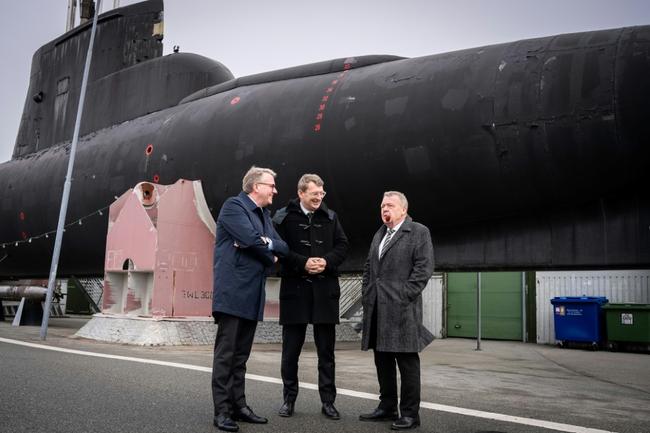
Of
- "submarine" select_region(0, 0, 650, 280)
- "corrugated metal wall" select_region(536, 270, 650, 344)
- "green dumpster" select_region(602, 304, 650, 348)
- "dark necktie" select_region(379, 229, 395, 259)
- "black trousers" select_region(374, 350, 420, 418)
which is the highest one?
"submarine" select_region(0, 0, 650, 280)

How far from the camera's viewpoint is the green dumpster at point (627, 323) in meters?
16.4

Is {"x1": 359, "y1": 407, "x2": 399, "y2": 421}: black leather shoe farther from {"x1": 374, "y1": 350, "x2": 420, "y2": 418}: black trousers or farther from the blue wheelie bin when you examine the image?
the blue wheelie bin

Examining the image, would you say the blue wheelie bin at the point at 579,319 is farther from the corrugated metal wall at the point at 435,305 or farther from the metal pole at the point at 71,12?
the metal pole at the point at 71,12

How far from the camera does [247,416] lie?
4477mm

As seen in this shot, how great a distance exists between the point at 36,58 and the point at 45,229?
5.30 m

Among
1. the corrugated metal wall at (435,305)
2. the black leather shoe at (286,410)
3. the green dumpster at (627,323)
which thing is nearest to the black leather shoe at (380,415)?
the black leather shoe at (286,410)

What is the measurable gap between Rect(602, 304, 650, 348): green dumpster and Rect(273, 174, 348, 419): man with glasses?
1381cm

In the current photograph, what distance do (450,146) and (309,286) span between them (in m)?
3.63

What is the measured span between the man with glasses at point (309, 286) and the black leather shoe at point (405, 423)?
1.49ft

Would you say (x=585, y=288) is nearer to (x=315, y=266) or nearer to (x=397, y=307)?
(x=397, y=307)

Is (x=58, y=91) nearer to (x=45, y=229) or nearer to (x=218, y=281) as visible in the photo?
(x=45, y=229)

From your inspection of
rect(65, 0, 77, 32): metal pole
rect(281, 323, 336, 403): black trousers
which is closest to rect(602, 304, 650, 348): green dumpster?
rect(281, 323, 336, 403): black trousers

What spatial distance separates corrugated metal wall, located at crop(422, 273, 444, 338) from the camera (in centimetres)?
2155

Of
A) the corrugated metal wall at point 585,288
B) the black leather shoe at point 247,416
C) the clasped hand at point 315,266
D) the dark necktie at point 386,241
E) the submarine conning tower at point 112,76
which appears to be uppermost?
the submarine conning tower at point 112,76
